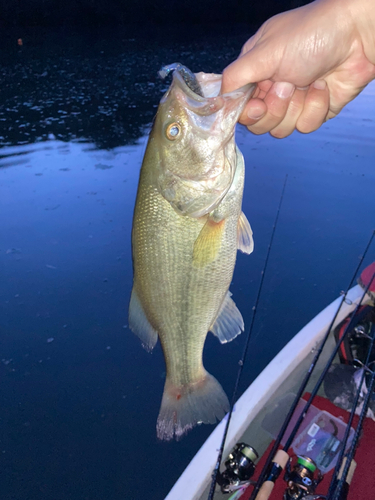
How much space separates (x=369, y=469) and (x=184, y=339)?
4.97 ft

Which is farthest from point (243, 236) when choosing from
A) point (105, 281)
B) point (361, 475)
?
point (105, 281)

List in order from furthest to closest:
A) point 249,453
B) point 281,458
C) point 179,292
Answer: point 249,453, point 281,458, point 179,292

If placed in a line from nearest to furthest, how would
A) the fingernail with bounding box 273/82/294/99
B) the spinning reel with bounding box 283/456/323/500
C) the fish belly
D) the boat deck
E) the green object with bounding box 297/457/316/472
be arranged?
the fish belly → the fingernail with bounding box 273/82/294/99 → the spinning reel with bounding box 283/456/323/500 → the green object with bounding box 297/457/316/472 → the boat deck

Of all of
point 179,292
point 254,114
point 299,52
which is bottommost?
point 179,292

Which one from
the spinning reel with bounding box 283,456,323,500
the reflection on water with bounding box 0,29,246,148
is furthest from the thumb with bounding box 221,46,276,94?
the reflection on water with bounding box 0,29,246,148

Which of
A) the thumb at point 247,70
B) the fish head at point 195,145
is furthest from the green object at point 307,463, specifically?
the thumb at point 247,70

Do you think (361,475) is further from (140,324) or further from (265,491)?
(140,324)

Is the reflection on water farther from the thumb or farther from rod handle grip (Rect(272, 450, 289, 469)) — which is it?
rod handle grip (Rect(272, 450, 289, 469))

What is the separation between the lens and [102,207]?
5.27 m

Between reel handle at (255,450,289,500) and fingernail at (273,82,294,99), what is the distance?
1731mm

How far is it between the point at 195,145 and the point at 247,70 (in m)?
0.33

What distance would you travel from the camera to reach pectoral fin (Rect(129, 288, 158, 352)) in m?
1.52

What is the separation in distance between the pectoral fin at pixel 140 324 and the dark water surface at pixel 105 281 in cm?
161

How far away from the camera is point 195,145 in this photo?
1.32 metres
